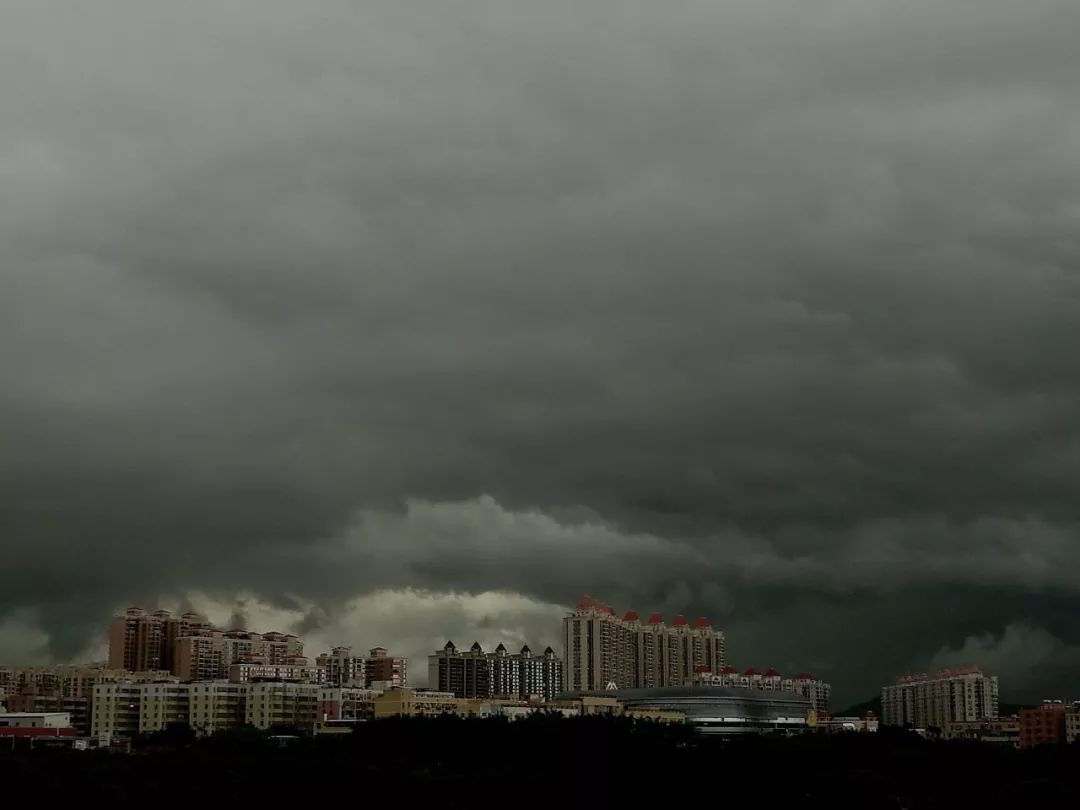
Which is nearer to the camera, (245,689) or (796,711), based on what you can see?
(245,689)

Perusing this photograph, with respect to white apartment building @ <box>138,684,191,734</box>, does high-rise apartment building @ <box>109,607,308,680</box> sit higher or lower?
higher

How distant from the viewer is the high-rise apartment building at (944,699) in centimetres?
6469

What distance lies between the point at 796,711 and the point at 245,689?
23.4m

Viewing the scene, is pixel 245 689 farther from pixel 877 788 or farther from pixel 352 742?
pixel 877 788

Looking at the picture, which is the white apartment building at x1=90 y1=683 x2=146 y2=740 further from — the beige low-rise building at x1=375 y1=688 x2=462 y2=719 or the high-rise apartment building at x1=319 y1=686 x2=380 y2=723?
the beige low-rise building at x1=375 y1=688 x2=462 y2=719

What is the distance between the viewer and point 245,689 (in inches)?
1719

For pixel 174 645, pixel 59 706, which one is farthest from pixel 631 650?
pixel 59 706

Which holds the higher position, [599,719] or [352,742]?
[599,719]

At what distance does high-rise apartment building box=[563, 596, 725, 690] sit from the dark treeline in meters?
29.4

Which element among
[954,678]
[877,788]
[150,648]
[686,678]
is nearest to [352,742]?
[877,788]

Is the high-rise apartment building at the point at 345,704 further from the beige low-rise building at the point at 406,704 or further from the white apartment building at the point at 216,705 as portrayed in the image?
the white apartment building at the point at 216,705

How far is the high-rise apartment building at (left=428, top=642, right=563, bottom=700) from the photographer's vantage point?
62.7 meters

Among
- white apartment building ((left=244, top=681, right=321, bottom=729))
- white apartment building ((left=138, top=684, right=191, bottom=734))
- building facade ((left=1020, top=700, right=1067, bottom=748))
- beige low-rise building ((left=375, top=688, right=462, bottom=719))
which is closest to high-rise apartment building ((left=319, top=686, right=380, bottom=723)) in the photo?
white apartment building ((left=244, top=681, right=321, bottom=729))

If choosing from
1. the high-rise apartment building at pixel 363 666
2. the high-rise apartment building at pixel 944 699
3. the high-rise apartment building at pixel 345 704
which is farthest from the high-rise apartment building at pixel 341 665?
the high-rise apartment building at pixel 944 699
